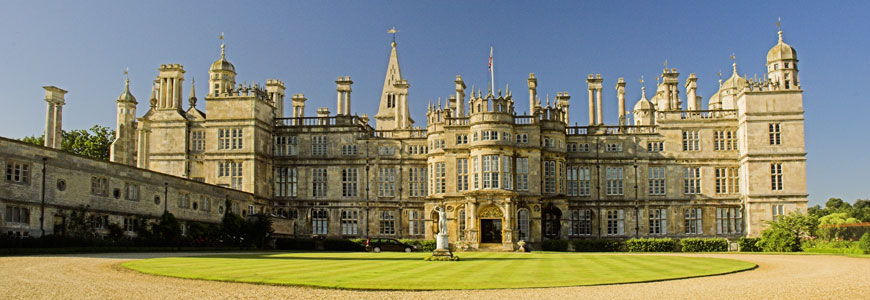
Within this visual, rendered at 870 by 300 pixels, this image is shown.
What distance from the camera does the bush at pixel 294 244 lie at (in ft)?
188

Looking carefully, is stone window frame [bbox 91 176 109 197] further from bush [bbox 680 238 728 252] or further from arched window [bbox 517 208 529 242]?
bush [bbox 680 238 728 252]

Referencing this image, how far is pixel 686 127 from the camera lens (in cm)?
6397

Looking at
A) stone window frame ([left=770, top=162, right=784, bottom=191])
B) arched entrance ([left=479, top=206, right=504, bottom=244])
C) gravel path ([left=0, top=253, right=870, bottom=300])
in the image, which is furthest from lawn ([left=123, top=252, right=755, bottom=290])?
stone window frame ([left=770, top=162, right=784, bottom=191])

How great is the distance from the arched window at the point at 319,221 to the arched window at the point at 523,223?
15.8 m

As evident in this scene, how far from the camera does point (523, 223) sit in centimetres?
5944

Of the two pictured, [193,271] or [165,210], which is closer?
[193,271]

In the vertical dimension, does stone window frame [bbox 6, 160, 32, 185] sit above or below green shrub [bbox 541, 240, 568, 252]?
above

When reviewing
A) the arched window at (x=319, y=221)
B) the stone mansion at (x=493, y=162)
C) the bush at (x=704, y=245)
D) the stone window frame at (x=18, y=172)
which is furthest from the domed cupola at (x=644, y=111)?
the stone window frame at (x=18, y=172)

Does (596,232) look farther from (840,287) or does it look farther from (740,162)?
(840,287)

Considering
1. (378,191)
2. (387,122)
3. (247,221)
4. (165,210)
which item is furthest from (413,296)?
(387,122)

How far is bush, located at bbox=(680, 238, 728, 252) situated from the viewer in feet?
190

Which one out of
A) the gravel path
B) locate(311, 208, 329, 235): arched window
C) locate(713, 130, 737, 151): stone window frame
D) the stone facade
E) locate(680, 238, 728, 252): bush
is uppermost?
locate(713, 130, 737, 151): stone window frame

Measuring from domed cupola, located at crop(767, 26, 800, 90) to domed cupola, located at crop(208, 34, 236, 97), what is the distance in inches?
1628

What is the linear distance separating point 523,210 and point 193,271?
35.6m
